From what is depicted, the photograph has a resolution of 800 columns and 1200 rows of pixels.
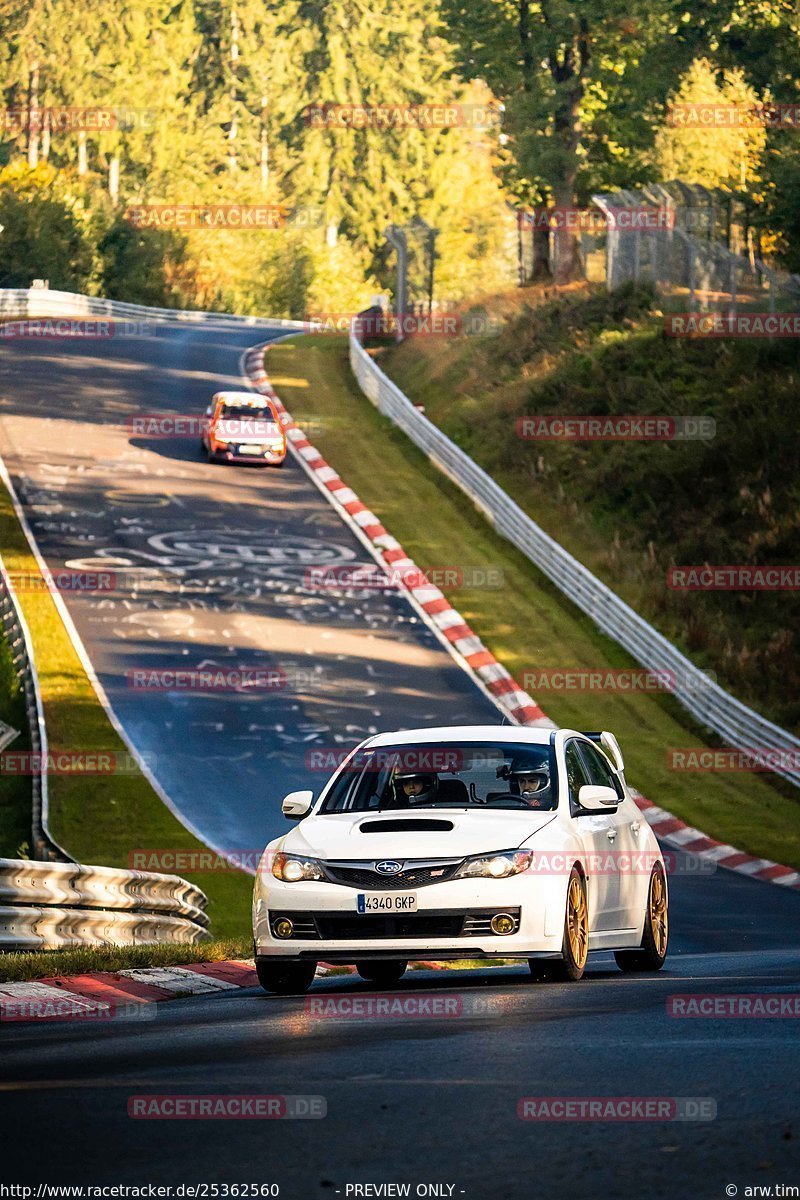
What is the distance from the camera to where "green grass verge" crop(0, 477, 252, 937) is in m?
21.5

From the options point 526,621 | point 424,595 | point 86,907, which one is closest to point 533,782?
point 86,907

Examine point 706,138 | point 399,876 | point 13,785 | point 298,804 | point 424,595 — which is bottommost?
point 13,785

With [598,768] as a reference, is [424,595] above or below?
below

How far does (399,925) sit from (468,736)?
64.4 inches

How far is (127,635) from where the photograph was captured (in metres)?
31.3

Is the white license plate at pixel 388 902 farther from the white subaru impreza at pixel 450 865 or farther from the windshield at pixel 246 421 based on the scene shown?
the windshield at pixel 246 421

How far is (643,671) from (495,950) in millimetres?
21392

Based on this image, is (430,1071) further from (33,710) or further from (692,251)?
(692,251)

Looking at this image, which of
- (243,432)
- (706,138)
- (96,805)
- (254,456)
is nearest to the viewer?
(96,805)

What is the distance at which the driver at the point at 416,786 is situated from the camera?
11930mm

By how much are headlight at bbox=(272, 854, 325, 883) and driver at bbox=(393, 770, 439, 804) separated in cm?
96

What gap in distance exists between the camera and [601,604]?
112ft

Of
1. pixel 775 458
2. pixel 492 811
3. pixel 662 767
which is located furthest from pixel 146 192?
pixel 492 811

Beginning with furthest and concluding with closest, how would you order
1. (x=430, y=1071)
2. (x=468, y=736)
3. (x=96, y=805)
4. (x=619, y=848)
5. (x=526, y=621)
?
1. (x=526, y=621)
2. (x=96, y=805)
3. (x=619, y=848)
4. (x=468, y=736)
5. (x=430, y=1071)
